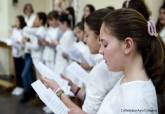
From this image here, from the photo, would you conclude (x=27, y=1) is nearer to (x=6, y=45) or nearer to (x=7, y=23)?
(x=7, y=23)

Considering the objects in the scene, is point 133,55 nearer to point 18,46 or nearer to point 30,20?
point 18,46

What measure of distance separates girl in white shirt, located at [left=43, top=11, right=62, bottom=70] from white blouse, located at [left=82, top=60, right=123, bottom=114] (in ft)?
9.06

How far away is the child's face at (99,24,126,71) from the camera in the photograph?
1205 millimetres

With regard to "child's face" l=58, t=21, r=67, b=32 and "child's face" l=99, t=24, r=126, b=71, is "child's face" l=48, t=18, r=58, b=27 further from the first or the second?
"child's face" l=99, t=24, r=126, b=71

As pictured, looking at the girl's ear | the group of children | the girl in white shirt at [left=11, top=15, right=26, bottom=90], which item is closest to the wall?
the girl in white shirt at [left=11, top=15, right=26, bottom=90]

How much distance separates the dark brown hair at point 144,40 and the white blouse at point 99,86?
0.84 feet

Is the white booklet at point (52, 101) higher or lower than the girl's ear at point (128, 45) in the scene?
lower

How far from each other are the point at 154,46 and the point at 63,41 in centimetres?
284

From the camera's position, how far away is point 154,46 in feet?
4.00

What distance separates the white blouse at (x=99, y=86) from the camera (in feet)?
4.76

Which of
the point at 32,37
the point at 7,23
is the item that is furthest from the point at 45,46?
the point at 7,23

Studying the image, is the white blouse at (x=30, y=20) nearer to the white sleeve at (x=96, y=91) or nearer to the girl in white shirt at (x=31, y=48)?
the girl in white shirt at (x=31, y=48)

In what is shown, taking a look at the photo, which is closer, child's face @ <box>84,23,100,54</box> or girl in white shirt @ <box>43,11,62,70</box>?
child's face @ <box>84,23,100,54</box>

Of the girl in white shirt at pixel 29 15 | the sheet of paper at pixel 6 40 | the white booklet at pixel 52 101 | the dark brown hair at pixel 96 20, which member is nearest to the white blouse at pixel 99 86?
the white booklet at pixel 52 101
